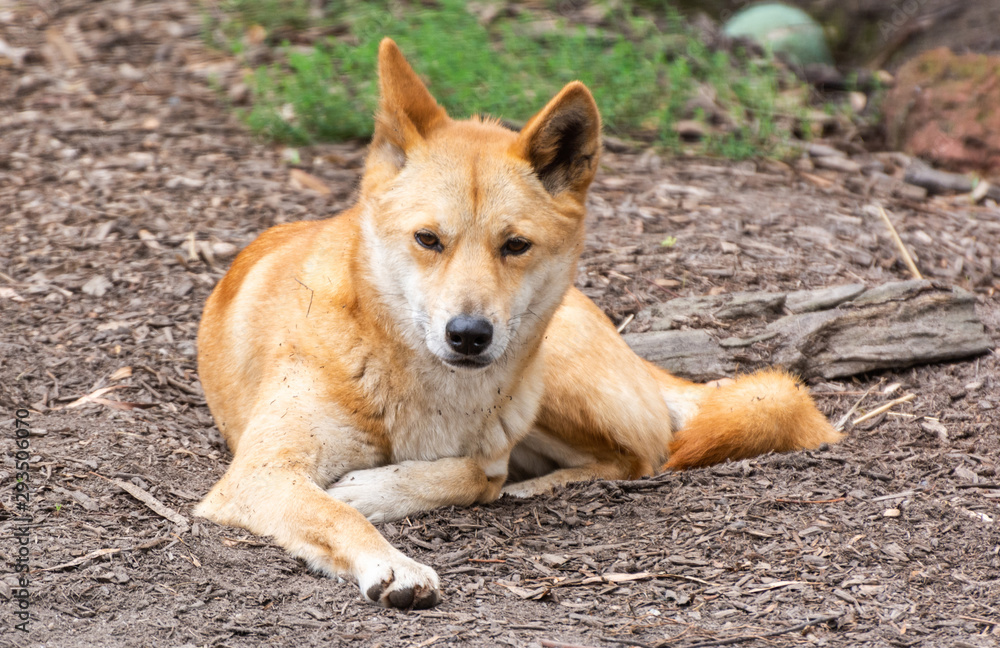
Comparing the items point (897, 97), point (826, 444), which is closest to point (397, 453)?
point (826, 444)

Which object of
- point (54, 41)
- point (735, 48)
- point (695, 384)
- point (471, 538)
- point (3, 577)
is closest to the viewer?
point (3, 577)

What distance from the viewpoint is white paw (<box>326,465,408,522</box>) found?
332cm

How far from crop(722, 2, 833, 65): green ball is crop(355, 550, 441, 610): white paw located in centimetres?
691

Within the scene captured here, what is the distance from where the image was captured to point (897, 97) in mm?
7199

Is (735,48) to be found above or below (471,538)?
above

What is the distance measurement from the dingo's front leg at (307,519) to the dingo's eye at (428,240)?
801 mm

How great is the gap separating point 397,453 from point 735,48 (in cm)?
615

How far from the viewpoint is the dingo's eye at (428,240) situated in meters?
3.23

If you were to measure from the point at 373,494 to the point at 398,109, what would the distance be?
1386mm

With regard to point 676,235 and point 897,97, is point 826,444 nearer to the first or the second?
point 676,235

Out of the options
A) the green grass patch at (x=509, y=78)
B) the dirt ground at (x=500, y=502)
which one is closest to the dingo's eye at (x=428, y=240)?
the dirt ground at (x=500, y=502)

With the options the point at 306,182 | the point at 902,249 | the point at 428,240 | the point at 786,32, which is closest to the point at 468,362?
the point at 428,240

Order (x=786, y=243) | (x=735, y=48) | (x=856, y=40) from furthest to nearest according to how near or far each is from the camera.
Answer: (x=856, y=40) < (x=735, y=48) < (x=786, y=243)

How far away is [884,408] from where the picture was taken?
4438 millimetres
